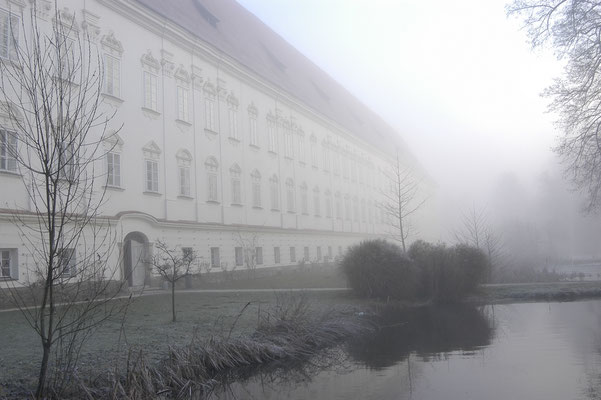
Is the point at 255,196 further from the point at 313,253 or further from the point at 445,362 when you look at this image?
the point at 445,362

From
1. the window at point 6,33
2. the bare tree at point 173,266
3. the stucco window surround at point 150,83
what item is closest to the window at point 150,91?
the stucco window surround at point 150,83

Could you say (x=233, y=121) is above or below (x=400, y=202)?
above

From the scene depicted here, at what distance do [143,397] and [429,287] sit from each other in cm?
1557

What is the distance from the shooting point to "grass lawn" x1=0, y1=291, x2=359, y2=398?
8806mm

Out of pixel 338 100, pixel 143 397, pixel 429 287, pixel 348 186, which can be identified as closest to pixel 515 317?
pixel 429 287

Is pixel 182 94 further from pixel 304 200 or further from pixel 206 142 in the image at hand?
pixel 304 200

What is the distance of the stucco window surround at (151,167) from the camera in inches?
1134

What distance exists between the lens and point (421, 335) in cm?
1364

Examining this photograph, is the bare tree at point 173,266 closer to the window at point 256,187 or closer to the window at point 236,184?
the window at point 236,184

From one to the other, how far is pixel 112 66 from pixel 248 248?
14430mm

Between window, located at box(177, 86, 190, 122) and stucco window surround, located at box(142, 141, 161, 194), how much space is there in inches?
123

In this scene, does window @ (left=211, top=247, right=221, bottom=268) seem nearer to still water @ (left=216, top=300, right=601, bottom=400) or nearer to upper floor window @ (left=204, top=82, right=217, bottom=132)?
upper floor window @ (left=204, top=82, right=217, bottom=132)

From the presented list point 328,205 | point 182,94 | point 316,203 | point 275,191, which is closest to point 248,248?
point 275,191

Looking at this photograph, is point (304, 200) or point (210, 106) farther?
point (304, 200)
